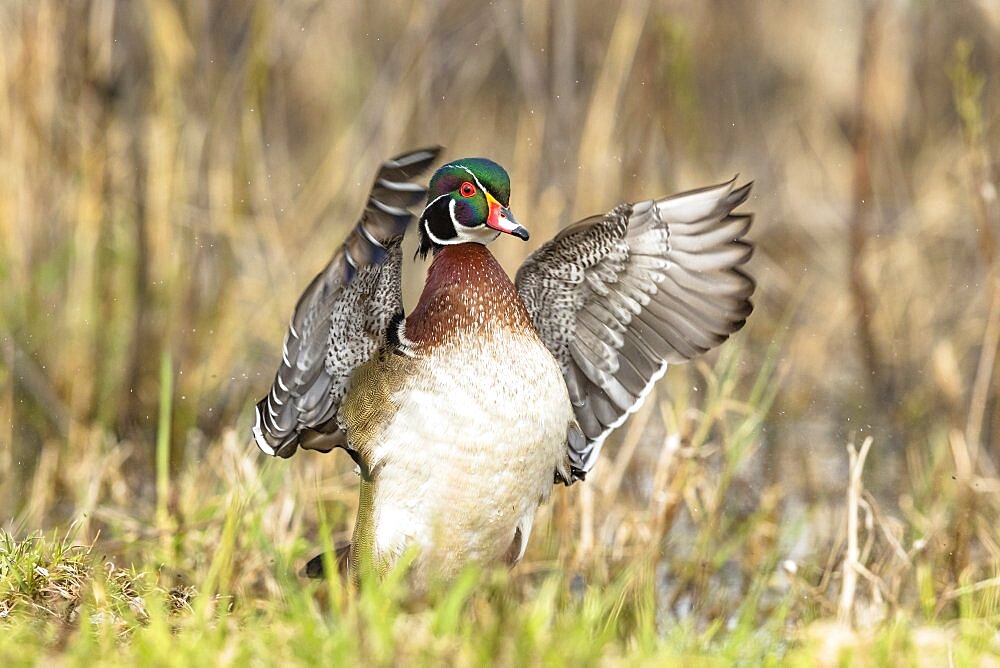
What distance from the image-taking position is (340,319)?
12.5ft

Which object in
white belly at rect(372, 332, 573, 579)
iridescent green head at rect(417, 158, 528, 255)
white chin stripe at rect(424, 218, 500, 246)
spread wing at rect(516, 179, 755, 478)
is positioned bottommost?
white belly at rect(372, 332, 573, 579)

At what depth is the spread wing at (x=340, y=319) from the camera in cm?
342

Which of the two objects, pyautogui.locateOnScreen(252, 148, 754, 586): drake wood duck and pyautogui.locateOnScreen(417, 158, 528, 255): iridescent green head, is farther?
pyautogui.locateOnScreen(417, 158, 528, 255): iridescent green head

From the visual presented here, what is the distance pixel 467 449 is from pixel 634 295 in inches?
34.5

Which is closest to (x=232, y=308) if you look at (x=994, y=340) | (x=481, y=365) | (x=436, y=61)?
(x=436, y=61)

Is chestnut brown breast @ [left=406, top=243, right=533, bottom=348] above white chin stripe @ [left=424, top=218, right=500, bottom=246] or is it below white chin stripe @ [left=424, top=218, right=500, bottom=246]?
below

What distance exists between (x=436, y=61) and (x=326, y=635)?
379 cm

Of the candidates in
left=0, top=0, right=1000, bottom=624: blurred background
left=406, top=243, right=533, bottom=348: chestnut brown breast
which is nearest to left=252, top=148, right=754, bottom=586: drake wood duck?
left=406, top=243, right=533, bottom=348: chestnut brown breast

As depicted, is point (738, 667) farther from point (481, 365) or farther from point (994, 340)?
point (994, 340)

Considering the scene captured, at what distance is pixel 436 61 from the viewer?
6.11 m

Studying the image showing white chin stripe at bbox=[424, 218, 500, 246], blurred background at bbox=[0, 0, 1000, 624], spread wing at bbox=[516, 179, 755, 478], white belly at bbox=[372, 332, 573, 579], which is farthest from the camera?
blurred background at bbox=[0, 0, 1000, 624]

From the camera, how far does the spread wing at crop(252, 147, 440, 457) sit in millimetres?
3416

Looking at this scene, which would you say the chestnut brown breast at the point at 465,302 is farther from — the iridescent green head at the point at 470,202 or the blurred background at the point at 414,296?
the blurred background at the point at 414,296

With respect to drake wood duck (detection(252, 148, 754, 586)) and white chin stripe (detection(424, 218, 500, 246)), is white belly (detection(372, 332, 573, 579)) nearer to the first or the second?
drake wood duck (detection(252, 148, 754, 586))
